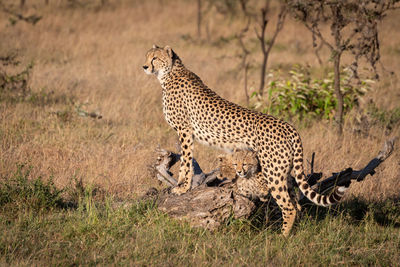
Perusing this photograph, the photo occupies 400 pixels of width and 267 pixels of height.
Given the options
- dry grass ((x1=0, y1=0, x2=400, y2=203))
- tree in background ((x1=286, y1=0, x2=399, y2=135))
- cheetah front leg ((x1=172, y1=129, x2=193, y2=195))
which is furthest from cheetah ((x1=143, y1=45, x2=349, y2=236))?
tree in background ((x1=286, y1=0, x2=399, y2=135))

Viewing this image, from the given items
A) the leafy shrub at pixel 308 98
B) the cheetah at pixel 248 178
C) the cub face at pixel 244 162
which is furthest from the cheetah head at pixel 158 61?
the leafy shrub at pixel 308 98

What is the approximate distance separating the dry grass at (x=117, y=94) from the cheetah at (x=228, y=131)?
39.6 inches

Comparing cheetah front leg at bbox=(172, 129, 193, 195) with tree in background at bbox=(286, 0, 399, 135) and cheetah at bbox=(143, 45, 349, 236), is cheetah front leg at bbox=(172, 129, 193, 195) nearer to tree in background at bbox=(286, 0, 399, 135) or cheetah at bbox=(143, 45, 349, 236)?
cheetah at bbox=(143, 45, 349, 236)

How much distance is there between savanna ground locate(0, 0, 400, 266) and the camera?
3779mm

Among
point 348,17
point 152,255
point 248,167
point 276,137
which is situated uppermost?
point 348,17

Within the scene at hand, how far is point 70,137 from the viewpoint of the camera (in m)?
Result: 6.55

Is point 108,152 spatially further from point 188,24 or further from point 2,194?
point 188,24

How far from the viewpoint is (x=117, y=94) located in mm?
8617

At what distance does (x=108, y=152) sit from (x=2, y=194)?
1.95 metres

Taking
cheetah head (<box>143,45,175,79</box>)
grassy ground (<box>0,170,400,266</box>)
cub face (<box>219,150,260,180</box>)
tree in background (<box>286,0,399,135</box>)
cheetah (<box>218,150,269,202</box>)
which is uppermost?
tree in background (<box>286,0,399,135</box>)

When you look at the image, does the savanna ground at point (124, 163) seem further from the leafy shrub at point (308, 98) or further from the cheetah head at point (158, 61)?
the cheetah head at point (158, 61)

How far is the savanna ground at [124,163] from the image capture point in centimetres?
378

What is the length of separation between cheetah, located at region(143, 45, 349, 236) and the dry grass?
3.30 ft

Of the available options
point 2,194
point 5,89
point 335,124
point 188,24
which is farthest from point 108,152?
point 188,24
